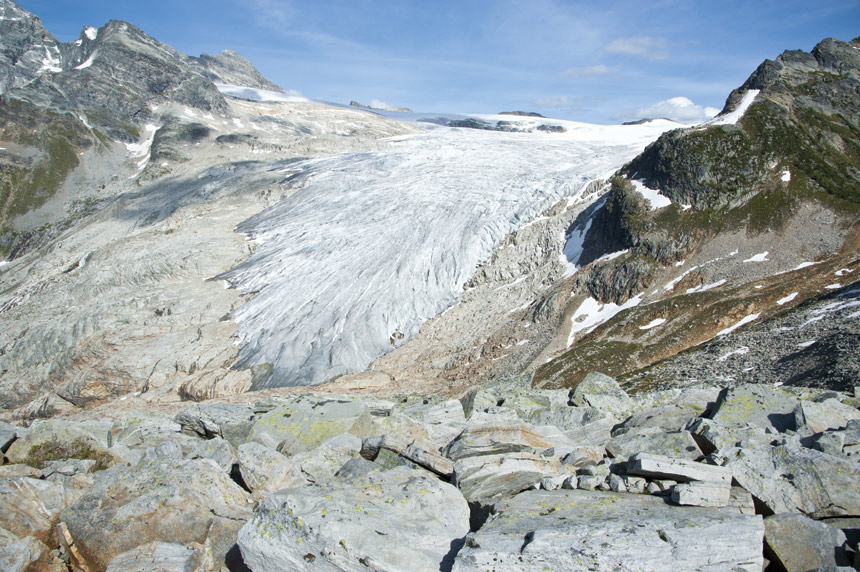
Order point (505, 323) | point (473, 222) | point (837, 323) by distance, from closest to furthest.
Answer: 1. point (837, 323)
2. point (505, 323)
3. point (473, 222)

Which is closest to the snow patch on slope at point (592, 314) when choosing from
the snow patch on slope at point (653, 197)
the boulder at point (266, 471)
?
the snow patch on slope at point (653, 197)

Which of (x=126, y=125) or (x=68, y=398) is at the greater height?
(x=126, y=125)

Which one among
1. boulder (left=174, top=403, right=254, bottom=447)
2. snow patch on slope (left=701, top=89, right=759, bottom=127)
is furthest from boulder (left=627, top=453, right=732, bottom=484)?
snow patch on slope (left=701, top=89, right=759, bottom=127)

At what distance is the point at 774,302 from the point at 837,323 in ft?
29.5

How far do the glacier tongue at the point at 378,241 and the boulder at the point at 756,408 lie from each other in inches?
1601

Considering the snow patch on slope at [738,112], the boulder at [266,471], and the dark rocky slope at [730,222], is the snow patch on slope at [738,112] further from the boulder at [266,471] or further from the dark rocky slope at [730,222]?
the boulder at [266,471]

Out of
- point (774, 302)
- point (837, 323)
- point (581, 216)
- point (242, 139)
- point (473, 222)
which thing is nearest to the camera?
point (837, 323)

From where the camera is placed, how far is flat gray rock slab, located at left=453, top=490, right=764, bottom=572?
6711 mm

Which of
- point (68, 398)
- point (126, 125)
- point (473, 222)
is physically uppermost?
point (126, 125)

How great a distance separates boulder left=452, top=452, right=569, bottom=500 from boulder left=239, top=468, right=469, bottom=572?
68 cm

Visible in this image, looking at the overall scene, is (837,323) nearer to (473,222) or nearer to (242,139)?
(473,222)

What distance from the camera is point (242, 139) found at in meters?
118

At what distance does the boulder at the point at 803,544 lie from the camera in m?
7.25

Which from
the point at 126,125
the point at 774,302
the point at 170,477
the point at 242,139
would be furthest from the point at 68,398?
the point at 126,125
